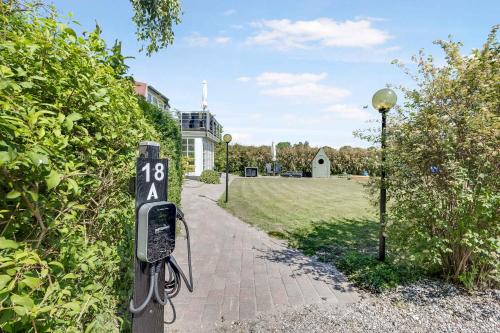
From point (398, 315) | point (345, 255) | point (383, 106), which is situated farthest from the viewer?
point (345, 255)

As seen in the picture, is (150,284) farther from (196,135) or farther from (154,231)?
(196,135)

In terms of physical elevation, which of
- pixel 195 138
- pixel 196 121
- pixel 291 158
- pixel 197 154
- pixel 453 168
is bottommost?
pixel 453 168

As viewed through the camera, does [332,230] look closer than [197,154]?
Yes

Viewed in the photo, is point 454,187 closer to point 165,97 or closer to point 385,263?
point 385,263

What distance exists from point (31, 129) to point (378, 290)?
15.3ft

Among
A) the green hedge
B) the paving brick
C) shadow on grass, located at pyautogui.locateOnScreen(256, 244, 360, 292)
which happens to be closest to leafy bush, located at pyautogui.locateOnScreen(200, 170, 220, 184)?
shadow on grass, located at pyautogui.locateOnScreen(256, 244, 360, 292)

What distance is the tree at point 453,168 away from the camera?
3.79 m

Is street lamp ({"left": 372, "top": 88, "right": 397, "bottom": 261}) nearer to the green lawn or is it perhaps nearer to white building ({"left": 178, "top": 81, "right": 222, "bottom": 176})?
the green lawn

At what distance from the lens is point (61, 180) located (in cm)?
144

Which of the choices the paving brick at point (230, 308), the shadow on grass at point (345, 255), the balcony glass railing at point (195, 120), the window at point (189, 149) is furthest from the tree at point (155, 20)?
the balcony glass railing at point (195, 120)

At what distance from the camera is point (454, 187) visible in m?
3.90

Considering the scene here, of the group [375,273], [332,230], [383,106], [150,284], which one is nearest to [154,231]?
[150,284]

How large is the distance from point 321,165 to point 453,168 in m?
29.3

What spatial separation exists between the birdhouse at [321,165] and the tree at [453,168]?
28593 millimetres
